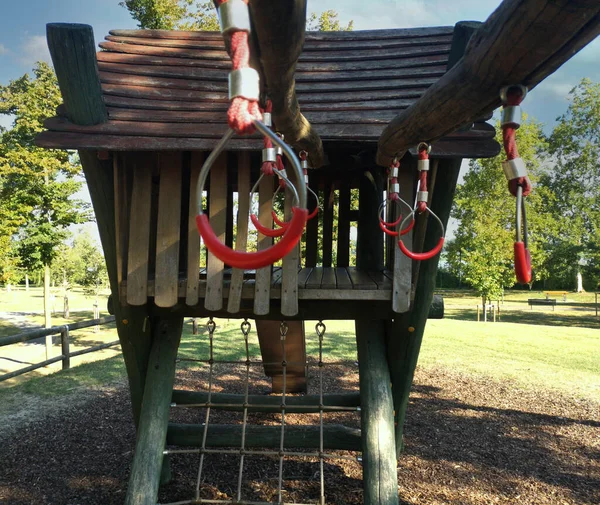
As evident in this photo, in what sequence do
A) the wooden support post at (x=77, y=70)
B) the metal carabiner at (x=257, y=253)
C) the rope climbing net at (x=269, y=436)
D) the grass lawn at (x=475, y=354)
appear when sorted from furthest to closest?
the grass lawn at (x=475, y=354)
the rope climbing net at (x=269, y=436)
the wooden support post at (x=77, y=70)
the metal carabiner at (x=257, y=253)

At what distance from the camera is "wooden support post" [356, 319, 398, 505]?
291 cm

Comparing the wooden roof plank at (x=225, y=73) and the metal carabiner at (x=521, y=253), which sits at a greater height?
the wooden roof plank at (x=225, y=73)

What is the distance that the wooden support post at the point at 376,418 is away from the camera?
2914 mm

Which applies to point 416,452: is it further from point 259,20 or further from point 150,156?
point 259,20

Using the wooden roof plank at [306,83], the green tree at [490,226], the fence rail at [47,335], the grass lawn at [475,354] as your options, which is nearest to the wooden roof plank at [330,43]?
the wooden roof plank at [306,83]

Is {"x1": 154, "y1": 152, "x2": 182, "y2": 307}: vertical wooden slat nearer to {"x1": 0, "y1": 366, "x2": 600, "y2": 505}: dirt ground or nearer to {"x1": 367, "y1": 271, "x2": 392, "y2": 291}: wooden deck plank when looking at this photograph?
{"x1": 367, "y1": 271, "x2": 392, "y2": 291}: wooden deck plank

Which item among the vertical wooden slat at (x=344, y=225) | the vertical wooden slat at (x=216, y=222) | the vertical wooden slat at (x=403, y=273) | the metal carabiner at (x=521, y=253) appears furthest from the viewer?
the vertical wooden slat at (x=344, y=225)

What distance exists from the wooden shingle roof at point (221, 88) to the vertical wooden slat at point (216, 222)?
311 millimetres

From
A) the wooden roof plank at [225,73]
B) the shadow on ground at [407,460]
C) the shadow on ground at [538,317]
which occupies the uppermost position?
the wooden roof plank at [225,73]

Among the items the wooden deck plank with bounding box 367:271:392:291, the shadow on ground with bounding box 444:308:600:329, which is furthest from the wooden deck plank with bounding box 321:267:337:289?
the shadow on ground with bounding box 444:308:600:329

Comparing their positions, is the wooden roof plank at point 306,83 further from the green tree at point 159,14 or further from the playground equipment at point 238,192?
the green tree at point 159,14

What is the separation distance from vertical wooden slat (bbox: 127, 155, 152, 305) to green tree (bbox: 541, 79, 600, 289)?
18570 millimetres

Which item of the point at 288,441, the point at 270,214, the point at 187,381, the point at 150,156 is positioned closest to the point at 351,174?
the point at 270,214

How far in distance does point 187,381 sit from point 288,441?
4.07m
